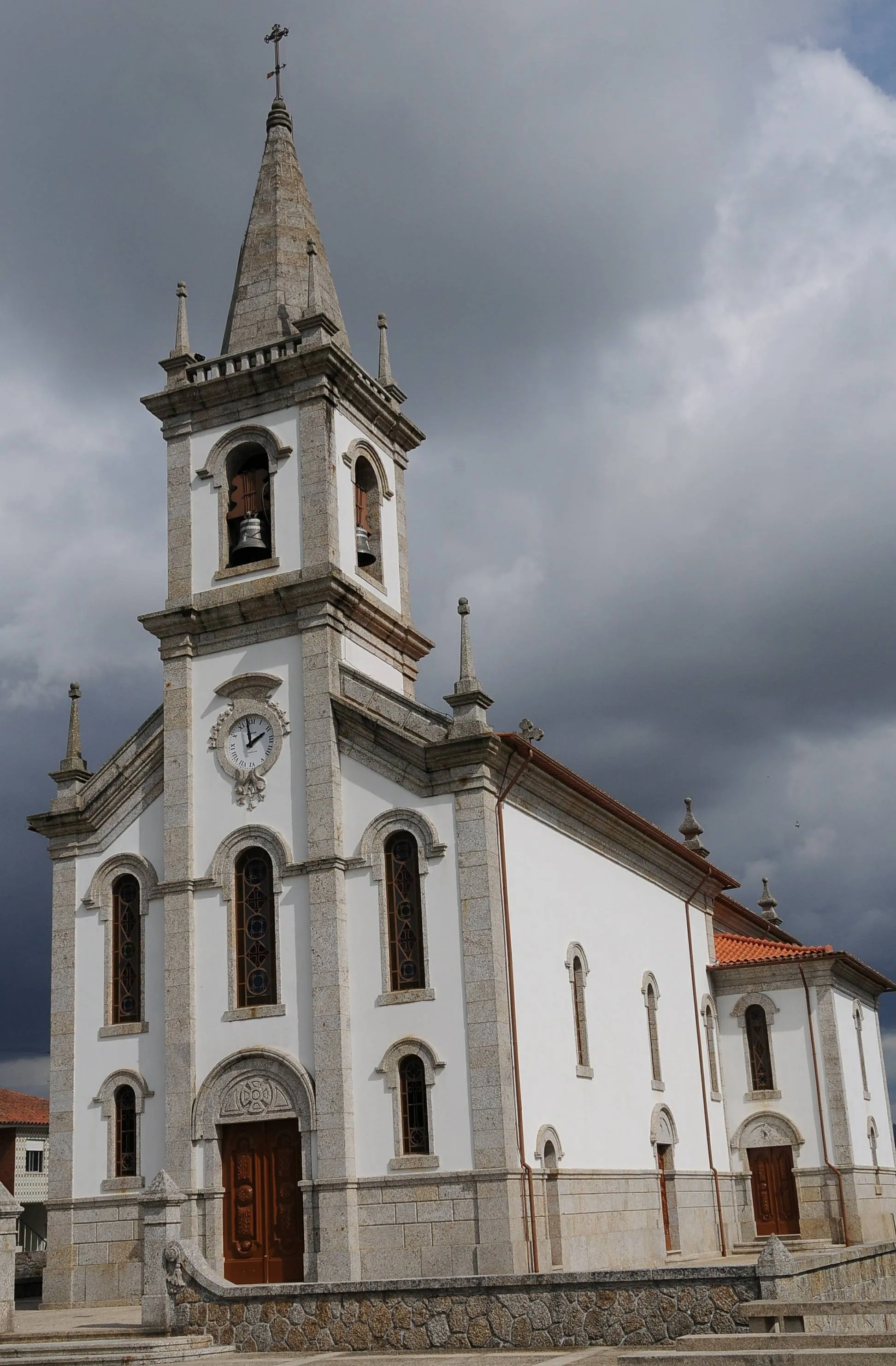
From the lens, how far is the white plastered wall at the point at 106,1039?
2444cm

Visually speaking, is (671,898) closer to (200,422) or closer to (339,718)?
(339,718)

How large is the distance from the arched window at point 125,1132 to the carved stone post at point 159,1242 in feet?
13.3

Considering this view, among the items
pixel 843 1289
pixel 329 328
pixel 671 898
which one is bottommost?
pixel 843 1289

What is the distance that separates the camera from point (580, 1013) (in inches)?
1031

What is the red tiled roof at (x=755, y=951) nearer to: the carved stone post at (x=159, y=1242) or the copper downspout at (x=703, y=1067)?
the copper downspout at (x=703, y=1067)

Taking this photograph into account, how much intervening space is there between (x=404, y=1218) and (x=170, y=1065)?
4717 millimetres

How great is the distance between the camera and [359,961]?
23.4 m

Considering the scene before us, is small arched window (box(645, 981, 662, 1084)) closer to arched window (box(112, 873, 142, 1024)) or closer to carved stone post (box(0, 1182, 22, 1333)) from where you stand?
arched window (box(112, 873, 142, 1024))

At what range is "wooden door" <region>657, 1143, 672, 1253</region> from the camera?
93.1ft

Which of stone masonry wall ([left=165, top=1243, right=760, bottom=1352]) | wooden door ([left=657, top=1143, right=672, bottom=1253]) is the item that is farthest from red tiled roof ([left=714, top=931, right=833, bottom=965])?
stone masonry wall ([left=165, top=1243, right=760, bottom=1352])

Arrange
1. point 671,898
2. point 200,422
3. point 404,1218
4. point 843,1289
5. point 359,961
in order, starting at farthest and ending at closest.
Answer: point 671,898 → point 200,422 → point 359,961 → point 404,1218 → point 843,1289

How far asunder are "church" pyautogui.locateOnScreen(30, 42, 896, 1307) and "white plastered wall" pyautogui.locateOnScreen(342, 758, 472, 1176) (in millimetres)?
41

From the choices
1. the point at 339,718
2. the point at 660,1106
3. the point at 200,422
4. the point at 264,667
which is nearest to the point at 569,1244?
the point at 660,1106

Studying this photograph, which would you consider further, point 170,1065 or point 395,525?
point 395,525
